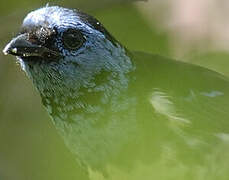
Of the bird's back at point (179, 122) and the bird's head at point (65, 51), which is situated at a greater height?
the bird's head at point (65, 51)

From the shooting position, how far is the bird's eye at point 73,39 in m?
4.73

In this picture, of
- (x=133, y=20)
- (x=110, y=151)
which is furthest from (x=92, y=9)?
(x=110, y=151)

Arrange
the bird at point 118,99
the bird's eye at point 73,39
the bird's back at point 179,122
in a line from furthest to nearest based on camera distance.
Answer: the bird's eye at point 73,39
the bird at point 118,99
the bird's back at point 179,122

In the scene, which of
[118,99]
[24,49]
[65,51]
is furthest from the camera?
[118,99]

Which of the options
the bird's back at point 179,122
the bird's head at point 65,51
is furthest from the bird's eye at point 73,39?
the bird's back at point 179,122

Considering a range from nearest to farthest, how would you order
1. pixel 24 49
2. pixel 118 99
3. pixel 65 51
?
pixel 24 49
pixel 65 51
pixel 118 99

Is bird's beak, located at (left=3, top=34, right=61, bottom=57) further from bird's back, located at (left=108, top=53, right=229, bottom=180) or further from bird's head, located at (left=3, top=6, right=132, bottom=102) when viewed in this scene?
bird's back, located at (left=108, top=53, right=229, bottom=180)

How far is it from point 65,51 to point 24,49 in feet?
0.81

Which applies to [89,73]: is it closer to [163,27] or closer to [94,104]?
[94,104]

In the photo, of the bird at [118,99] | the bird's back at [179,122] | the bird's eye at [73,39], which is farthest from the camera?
the bird's eye at [73,39]

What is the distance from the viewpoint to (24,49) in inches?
182

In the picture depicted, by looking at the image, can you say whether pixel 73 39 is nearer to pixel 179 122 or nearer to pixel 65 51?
pixel 65 51

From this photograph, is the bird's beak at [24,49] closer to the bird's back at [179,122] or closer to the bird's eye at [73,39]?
the bird's eye at [73,39]

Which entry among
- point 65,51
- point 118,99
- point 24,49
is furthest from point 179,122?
point 24,49
